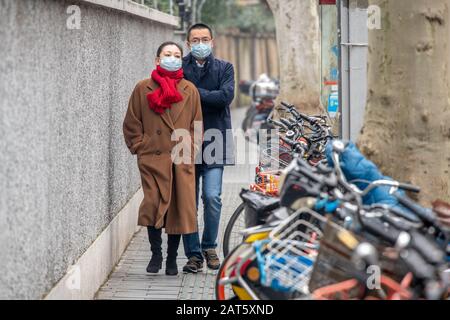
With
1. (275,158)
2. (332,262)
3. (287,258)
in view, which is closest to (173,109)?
(275,158)

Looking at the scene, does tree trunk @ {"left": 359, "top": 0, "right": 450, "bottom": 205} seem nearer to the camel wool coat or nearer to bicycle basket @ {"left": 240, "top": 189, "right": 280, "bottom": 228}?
bicycle basket @ {"left": 240, "top": 189, "right": 280, "bottom": 228}

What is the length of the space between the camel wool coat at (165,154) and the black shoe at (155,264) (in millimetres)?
337

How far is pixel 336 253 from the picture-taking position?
18.3 feet

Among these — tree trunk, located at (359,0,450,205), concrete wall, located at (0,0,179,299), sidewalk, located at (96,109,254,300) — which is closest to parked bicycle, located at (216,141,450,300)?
concrete wall, located at (0,0,179,299)

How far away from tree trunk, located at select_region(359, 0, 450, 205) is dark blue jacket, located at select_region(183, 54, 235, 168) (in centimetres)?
171

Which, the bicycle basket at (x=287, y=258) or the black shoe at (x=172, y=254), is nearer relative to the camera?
the bicycle basket at (x=287, y=258)

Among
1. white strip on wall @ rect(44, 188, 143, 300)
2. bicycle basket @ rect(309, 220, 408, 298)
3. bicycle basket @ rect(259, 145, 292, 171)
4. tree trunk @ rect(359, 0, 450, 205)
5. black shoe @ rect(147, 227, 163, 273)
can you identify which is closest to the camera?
bicycle basket @ rect(309, 220, 408, 298)

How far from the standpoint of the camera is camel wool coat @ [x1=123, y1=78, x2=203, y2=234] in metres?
8.43

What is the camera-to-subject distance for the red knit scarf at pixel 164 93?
8.39 m

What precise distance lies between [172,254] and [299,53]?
37.0ft

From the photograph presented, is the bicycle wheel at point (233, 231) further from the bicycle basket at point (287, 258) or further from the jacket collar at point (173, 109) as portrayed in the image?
the bicycle basket at point (287, 258)

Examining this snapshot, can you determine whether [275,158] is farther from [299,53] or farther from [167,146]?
[299,53]

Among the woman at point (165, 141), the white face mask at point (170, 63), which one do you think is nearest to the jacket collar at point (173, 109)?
the woman at point (165, 141)
